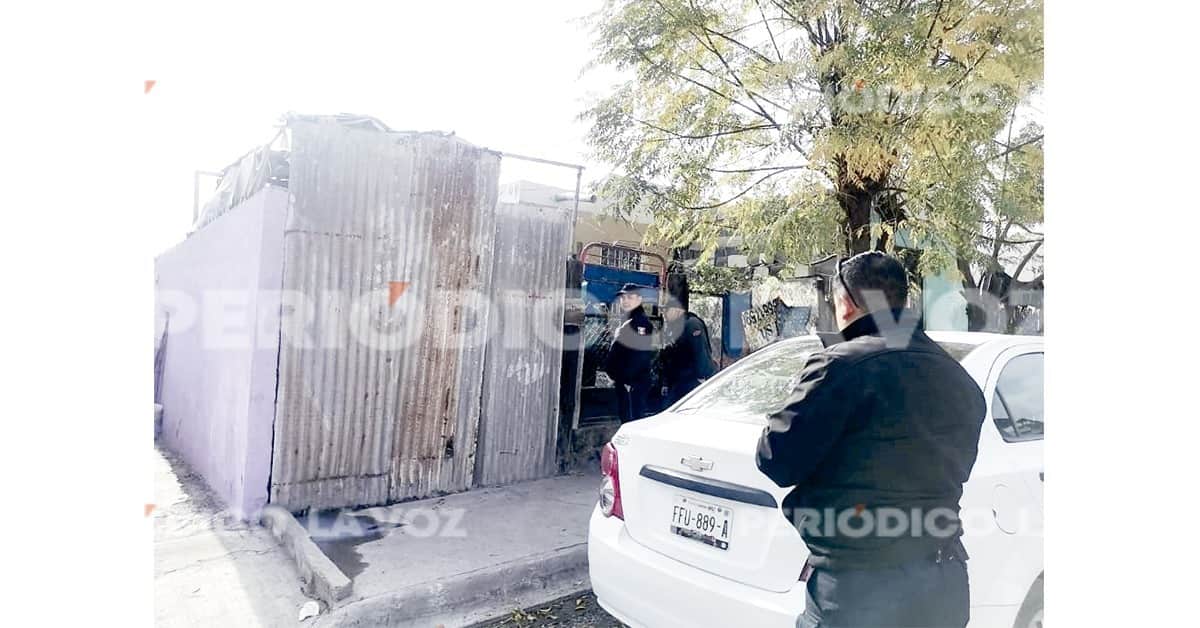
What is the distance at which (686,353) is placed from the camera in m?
5.67

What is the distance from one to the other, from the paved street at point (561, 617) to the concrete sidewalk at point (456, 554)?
88 mm

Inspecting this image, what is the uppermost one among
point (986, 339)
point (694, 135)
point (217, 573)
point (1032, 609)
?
point (694, 135)

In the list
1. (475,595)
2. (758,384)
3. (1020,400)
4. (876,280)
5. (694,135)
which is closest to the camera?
(876,280)

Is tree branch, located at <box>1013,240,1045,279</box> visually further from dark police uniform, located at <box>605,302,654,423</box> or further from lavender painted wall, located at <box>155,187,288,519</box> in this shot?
lavender painted wall, located at <box>155,187,288,519</box>

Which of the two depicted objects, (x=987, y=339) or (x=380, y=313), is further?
(x=380, y=313)

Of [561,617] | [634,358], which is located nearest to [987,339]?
[561,617]

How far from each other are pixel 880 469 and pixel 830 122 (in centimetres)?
376

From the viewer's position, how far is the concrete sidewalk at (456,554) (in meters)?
3.40

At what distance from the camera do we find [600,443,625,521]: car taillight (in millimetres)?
2793

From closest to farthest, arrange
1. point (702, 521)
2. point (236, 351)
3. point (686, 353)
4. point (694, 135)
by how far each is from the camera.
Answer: point (702, 521) < point (236, 351) < point (686, 353) < point (694, 135)

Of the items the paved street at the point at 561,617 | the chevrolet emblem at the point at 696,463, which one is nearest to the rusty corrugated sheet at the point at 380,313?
the paved street at the point at 561,617

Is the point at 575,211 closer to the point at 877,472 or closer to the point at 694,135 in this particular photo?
the point at 694,135

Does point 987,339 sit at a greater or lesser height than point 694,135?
lesser
